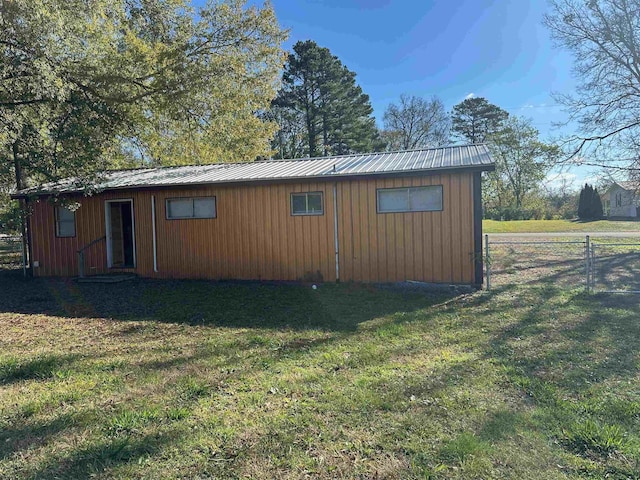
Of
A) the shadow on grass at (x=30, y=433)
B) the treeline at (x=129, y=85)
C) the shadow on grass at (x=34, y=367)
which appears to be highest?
the treeline at (x=129, y=85)

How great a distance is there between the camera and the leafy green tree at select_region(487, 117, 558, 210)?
33.2 meters

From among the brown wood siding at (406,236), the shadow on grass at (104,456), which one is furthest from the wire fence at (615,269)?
the shadow on grass at (104,456)

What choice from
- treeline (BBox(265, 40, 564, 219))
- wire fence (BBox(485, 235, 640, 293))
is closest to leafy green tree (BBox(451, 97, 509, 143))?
treeline (BBox(265, 40, 564, 219))

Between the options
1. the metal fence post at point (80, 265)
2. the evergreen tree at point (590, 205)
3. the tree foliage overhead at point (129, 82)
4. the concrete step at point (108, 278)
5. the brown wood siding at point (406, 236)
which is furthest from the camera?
the evergreen tree at point (590, 205)

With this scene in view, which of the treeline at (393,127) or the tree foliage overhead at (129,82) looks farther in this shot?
the treeline at (393,127)

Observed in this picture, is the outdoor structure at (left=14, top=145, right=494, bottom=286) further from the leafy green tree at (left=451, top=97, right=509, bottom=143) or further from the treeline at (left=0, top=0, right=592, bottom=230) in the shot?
the leafy green tree at (left=451, top=97, right=509, bottom=143)

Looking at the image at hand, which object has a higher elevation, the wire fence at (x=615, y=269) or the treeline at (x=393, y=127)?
the treeline at (x=393, y=127)

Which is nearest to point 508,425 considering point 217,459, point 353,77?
point 217,459

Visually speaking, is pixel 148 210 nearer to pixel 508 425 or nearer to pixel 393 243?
pixel 393 243

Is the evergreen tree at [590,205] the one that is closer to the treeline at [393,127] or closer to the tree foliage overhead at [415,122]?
the treeline at [393,127]

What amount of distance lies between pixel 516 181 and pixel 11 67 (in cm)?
3579

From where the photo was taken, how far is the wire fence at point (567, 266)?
26.3 ft

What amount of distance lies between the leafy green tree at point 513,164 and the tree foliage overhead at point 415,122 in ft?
15.6

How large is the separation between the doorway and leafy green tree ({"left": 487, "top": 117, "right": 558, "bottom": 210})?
28.8 meters
